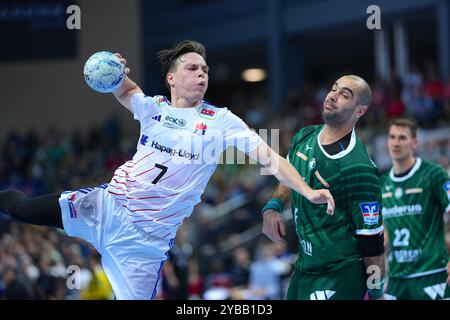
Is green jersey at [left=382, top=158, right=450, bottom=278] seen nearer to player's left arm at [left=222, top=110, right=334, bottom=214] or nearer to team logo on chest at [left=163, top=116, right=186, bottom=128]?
player's left arm at [left=222, top=110, right=334, bottom=214]

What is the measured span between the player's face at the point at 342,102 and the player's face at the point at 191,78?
1018 millimetres

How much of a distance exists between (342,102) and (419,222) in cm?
228

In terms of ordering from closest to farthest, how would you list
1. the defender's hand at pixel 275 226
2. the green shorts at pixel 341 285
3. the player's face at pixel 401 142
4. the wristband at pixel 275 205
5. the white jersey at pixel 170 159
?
the white jersey at pixel 170 159, the green shorts at pixel 341 285, the defender's hand at pixel 275 226, the wristband at pixel 275 205, the player's face at pixel 401 142

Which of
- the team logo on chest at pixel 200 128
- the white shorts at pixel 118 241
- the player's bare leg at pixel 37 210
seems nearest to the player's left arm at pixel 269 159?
the team logo on chest at pixel 200 128

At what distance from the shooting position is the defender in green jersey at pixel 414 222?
917 cm

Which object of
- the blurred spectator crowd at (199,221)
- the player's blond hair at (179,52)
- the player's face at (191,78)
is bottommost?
the blurred spectator crowd at (199,221)

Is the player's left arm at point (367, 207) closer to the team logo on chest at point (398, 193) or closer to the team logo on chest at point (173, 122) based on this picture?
the team logo on chest at point (173, 122)

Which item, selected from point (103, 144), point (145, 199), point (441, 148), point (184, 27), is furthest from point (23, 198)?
point (184, 27)

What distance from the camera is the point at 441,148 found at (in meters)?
16.4

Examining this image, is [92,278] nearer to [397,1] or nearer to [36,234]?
[36,234]

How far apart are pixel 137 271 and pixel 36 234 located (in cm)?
1210

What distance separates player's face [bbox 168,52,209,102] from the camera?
737 cm

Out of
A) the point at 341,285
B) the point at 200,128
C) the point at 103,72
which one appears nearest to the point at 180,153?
the point at 200,128

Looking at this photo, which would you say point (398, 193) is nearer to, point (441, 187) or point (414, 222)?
point (414, 222)
